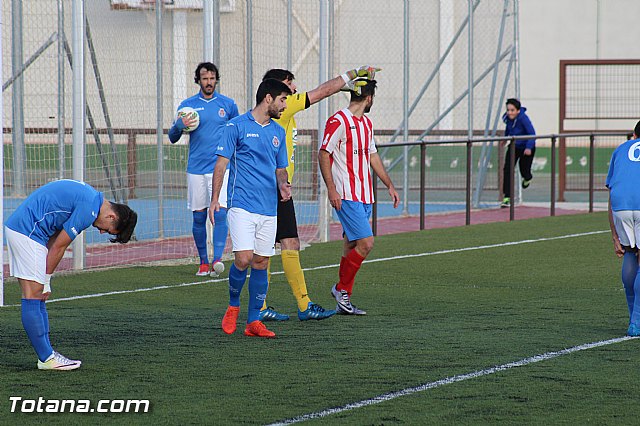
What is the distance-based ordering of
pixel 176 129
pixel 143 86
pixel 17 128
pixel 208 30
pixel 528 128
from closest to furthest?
pixel 176 129 → pixel 208 30 → pixel 143 86 → pixel 17 128 → pixel 528 128

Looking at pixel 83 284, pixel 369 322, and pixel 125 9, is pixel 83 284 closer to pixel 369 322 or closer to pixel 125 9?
pixel 369 322

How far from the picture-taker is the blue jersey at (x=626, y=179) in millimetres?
8438

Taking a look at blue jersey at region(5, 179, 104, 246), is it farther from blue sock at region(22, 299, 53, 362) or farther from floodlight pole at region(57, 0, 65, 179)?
floodlight pole at region(57, 0, 65, 179)

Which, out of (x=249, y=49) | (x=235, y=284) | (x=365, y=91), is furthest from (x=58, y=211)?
(x=249, y=49)

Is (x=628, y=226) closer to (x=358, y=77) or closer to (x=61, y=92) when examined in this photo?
(x=358, y=77)

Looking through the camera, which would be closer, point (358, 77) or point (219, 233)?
point (358, 77)

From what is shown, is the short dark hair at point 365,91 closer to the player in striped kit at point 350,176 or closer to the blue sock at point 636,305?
the player in striped kit at point 350,176

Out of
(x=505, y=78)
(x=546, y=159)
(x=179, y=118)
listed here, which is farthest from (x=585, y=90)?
(x=179, y=118)

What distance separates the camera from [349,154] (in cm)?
962

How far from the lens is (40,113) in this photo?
1755 centimetres

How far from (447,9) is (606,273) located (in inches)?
498

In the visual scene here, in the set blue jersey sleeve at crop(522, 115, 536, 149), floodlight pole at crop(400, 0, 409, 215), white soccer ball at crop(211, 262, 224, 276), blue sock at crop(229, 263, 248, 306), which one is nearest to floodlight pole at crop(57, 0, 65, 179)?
white soccer ball at crop(211, 262, 224, 276)

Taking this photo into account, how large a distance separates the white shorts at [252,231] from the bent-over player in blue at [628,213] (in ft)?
8.14

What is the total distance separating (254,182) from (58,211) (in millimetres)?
1894
